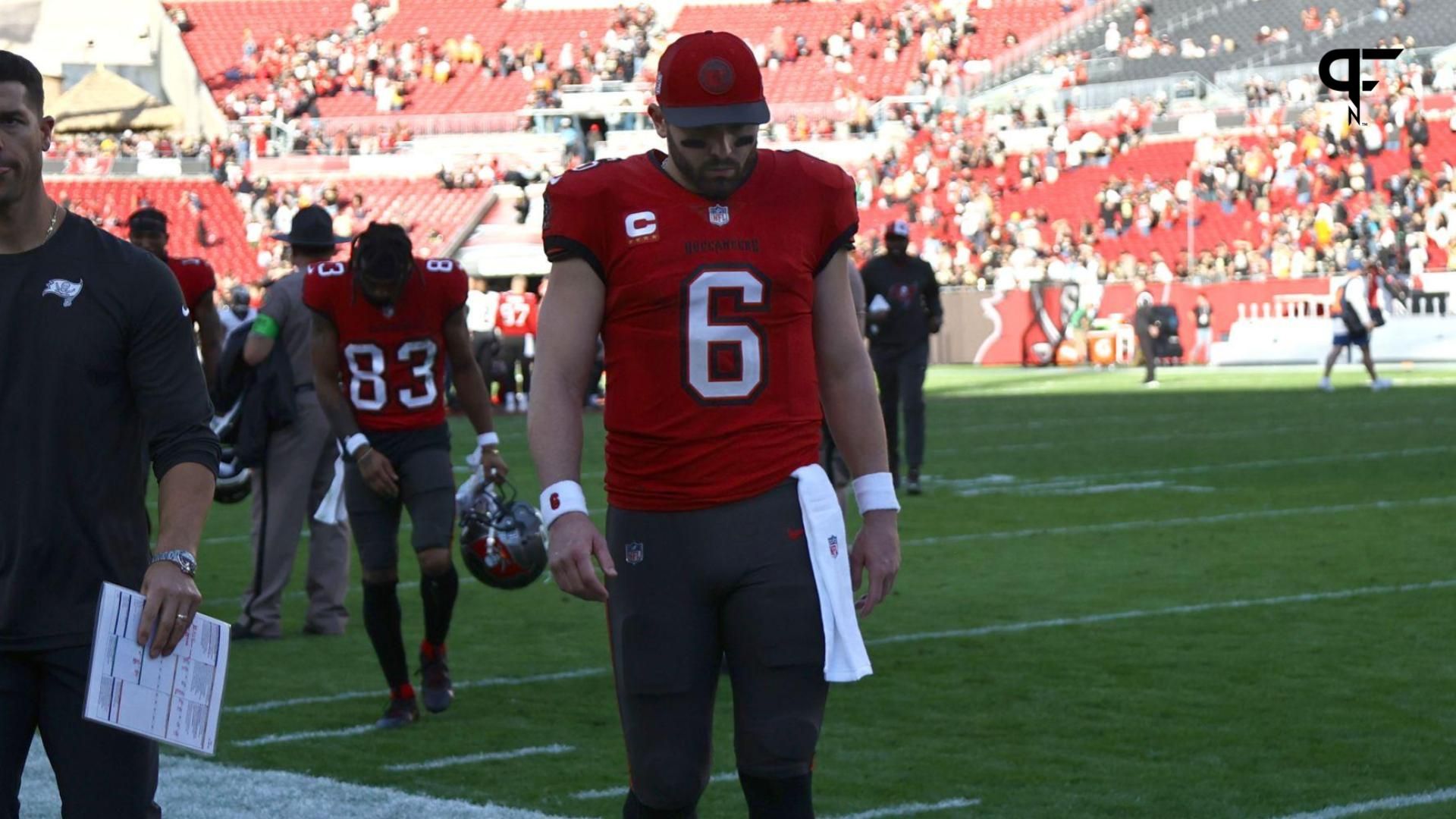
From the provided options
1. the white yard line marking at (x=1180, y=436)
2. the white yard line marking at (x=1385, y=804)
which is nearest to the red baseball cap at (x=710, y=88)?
the white yard line marking at (x=1385, y=804)

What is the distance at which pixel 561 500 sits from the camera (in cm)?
430

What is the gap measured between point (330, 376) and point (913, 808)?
2668 millimetres

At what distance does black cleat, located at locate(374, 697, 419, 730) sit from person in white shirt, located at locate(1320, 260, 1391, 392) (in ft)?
65.7

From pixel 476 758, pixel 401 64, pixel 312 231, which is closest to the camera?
pixel 476 758

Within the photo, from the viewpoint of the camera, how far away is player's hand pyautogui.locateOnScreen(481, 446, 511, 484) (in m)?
7.93

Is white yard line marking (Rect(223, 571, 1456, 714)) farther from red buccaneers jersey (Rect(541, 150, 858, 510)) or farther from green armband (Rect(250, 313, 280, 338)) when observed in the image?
red buccaneers jersey (Rect(541, 150, 858, 510))

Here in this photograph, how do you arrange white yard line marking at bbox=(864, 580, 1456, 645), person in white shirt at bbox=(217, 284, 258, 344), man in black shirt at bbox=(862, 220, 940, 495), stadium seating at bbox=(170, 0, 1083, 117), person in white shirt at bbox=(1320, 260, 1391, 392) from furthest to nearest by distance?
stadium seating at bbox=(170, 0, 1083, 117), person in white shirt at bbox=(1320, 260, 1391, 392), man in black shirt at bbox=(862, 220, 940, 495), person in white shirt at bbox=(217, 284, 258, 344), white yard line marking at bbox=(864, 580, 1456, 645)

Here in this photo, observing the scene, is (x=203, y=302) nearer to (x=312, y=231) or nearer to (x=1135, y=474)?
(x=312, y=231)

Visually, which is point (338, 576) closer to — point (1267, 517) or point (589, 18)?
point (1267, 517)

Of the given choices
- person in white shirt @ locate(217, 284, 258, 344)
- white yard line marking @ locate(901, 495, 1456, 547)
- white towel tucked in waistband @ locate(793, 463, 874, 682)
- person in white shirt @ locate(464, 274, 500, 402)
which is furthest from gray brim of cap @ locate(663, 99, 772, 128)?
person in white shirt @ locate(464, 274, 500, 402)

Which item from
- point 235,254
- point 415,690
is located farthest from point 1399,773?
point 235,254

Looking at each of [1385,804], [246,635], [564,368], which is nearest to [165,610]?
[564,368]

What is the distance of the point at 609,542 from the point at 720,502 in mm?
265

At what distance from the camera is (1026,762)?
6.84 meters
